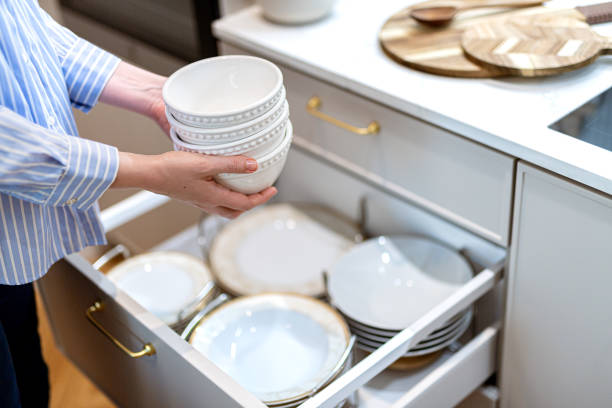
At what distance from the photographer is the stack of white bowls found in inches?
32.5

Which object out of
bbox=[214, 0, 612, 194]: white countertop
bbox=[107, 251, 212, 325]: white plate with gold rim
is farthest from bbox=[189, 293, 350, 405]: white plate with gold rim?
bbox=[214, 0, 612, 194]: white countertop

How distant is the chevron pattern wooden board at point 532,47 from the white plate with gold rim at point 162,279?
613 millimetres

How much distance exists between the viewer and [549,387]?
1.13 m

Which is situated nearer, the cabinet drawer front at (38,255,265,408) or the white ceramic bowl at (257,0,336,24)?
the cabinet drawer front at (38,255,265,408)

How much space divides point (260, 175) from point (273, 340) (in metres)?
0.37

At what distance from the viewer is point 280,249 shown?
1416 millimetres

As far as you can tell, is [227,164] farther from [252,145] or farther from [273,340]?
[273,340]

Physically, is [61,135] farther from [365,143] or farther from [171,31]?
[171,31]

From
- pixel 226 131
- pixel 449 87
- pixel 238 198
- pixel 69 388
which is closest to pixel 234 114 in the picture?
pixel 226 131

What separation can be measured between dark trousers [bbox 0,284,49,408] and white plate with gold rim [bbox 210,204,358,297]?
0.33 m

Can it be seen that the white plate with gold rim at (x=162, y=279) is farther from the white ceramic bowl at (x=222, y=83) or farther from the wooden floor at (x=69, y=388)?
the white ceramic bowl at (x=222, y=83)

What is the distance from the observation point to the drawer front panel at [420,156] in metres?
1.06

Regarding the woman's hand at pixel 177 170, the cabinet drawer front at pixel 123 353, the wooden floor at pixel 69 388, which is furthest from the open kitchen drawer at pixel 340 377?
the woman's hand at pixel 177 170

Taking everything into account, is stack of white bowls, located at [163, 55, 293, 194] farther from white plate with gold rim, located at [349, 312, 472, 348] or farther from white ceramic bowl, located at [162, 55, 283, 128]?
white plate with gold rim, located at [349, 312, 472, 348]
